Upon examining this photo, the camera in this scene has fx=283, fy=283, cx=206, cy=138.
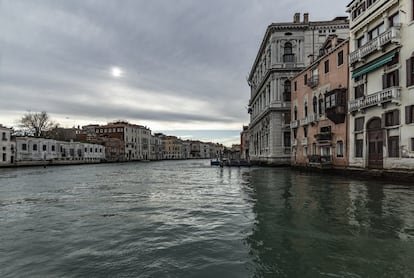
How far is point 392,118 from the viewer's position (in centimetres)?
1650

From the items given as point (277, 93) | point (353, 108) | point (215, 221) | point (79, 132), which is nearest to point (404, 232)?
point (215, 221)

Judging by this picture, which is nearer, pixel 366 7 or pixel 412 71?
pixel 412 71

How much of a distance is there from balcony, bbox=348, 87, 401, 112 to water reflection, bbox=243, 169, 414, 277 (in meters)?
7.93

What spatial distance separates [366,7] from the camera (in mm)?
18719

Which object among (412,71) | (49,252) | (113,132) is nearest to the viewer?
(49,252)

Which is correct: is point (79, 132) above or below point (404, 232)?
above

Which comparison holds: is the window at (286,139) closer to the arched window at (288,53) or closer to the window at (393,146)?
the arched window at (288,53)

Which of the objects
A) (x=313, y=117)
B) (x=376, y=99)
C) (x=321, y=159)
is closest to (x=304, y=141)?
(x=313, y=117)

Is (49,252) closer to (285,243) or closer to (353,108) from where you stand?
(285,243)

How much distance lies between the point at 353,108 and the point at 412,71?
516cm

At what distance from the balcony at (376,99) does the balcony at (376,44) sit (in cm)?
269

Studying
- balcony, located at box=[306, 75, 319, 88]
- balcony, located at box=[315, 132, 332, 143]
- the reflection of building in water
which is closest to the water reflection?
the reflection of building in water

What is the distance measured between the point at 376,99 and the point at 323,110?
8.06 metres

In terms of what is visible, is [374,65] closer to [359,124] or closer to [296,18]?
[359,124]
